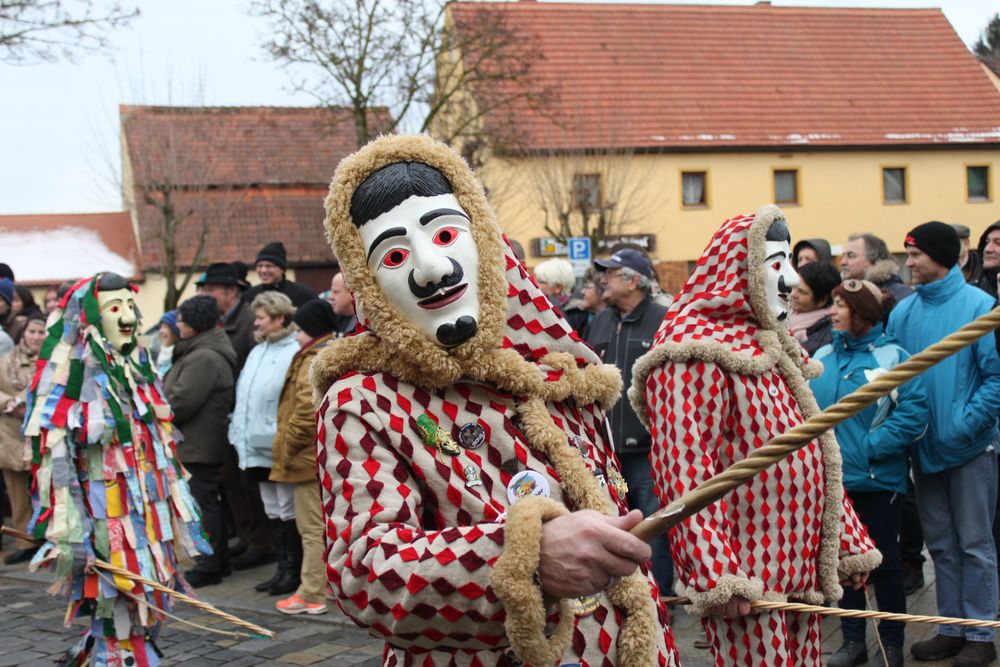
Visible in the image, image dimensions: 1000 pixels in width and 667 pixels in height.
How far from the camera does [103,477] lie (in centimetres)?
520

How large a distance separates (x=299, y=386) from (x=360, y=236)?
4791 millimetres

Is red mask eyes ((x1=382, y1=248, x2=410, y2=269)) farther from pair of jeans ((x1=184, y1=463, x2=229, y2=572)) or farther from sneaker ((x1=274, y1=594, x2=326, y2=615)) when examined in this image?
pair of jeans ((x1=184, y1=463, x2=229, y2=572))

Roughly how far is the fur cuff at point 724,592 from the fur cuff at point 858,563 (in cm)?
49

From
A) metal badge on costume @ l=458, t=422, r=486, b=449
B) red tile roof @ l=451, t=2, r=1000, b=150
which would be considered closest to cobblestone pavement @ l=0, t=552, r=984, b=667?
metal badge on costume @ l=458, t=422, r=486, b=449

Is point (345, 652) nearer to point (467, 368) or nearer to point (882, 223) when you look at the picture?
point (467, 368)

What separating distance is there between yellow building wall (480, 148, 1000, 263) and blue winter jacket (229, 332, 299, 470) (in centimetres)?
1909

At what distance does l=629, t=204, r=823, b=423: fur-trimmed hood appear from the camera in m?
3.70

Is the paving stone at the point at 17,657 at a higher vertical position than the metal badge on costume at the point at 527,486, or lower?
lower

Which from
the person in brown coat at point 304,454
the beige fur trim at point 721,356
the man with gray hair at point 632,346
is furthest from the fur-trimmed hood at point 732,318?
the person in brown coat at point 304,454

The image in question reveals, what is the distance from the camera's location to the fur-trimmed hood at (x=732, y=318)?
12.1 feet

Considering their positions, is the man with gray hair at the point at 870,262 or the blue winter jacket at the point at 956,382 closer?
→ the blue winter jacket at the point at 956,382

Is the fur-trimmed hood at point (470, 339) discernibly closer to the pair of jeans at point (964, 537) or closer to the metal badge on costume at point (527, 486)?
the metal badge on costume at point (527, 486)

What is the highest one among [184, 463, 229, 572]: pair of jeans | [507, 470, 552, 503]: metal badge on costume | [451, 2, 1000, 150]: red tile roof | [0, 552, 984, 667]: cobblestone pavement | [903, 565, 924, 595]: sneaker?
[451, 2, 1000, 150]: red tile roof

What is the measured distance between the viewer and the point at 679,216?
1089 inches
